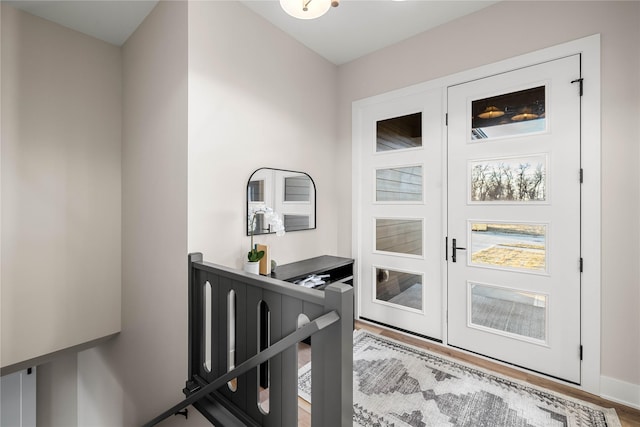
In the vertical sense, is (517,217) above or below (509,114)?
below

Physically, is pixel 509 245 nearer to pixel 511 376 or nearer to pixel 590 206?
pixel 590 206

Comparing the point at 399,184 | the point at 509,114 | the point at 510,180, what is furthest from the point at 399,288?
the point at 509,114

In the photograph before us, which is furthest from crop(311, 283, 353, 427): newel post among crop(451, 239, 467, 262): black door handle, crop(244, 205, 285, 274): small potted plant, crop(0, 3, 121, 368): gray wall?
crop(0, 3, 121, 368): gray wall

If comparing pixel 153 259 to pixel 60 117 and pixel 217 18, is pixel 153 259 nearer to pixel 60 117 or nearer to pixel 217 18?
pixel 60 117

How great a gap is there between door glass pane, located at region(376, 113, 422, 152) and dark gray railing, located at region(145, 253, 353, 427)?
2038mm

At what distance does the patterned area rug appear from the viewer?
169 cm

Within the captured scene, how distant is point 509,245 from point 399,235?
95cm

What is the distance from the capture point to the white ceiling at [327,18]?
7.43 feet

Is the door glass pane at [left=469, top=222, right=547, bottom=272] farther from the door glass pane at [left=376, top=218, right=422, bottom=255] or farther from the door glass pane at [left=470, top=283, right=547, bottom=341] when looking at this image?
the door glass pane at [left=376, top=218, right=422, bottom=255]

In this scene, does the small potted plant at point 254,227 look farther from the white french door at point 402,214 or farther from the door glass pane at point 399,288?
the door glass pane at point 399,288

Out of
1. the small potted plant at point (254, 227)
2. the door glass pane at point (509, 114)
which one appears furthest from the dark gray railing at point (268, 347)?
the door glass pane at point (509, 114)

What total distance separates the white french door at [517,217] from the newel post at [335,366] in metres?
1.78

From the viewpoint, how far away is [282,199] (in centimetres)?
261

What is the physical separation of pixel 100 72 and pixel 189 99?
1.59m
